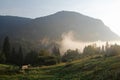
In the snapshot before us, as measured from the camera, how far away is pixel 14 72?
76438mm

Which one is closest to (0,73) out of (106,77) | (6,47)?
(106,77)

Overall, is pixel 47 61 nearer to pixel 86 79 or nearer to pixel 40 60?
pixel 40 60

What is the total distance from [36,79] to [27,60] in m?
111

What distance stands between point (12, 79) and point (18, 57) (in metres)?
115

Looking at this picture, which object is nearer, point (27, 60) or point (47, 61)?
point (47, 61)

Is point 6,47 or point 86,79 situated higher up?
point 6,47

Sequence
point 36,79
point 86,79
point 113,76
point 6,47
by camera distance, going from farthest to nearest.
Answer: point 6,47
point 36,79
point 86,79
point 113,76

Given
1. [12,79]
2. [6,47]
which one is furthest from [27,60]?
[12,79]

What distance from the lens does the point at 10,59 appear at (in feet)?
566

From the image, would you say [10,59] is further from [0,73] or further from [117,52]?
[0,73]

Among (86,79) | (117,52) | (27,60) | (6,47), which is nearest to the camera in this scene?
(86,79)

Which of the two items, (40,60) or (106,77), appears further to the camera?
(40,60)

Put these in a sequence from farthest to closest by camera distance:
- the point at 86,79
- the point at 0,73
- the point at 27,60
→ the point at 27,60, the point at 0,73, the point at 86,79

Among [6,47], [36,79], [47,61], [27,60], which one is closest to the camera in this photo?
[36,79]
